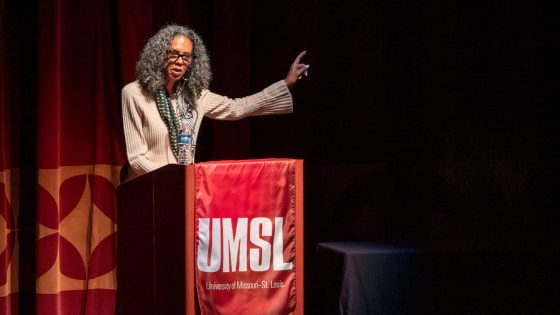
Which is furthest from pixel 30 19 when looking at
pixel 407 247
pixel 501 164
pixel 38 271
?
pixel 501 164

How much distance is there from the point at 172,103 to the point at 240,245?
29.7 inches

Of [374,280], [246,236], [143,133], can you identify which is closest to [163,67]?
[143,133]

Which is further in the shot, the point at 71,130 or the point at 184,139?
A: the point at 71,130

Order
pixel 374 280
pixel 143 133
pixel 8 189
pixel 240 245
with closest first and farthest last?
pixel 240 245 → pixel 374 280 → pixel 143 133 → pixel 8 189

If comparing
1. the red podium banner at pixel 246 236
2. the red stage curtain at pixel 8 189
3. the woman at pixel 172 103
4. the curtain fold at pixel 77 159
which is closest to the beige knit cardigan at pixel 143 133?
the woman at pixel 172 103

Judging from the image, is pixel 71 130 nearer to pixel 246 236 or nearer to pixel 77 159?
pixel 77 159

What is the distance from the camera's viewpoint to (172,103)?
2.38 m

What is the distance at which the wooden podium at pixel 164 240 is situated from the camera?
1792 millimetres

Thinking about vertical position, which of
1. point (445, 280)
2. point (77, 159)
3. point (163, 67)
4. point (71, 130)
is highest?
point (163, 67)

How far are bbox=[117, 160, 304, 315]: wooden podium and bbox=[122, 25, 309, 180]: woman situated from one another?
0.58 ft

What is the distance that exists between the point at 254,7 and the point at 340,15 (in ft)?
1.39

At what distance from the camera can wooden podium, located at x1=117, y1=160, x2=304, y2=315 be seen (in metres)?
1.79

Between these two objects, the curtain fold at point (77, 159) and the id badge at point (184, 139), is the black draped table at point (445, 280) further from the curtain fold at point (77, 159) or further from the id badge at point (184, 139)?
the curtain fold at point (77, 159)

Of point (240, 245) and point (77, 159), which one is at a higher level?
point (77, 159)
